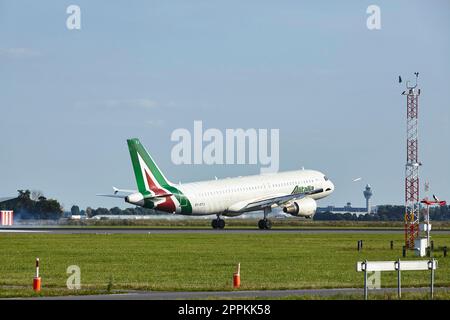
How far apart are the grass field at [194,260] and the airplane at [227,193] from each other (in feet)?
44.0

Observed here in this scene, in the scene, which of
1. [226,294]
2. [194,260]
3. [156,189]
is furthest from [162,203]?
[226,294]

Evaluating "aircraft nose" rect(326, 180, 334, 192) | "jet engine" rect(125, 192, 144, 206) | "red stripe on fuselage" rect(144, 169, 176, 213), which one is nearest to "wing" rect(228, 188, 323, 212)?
"aircraft nose" rect(326, 180, 334, 192)

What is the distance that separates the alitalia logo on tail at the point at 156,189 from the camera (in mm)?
112812

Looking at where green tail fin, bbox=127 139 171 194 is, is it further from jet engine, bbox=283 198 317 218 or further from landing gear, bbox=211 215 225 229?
jet engine, bbox=283 198 317 218

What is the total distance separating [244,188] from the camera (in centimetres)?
12019

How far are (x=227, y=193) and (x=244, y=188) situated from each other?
7.63 feet

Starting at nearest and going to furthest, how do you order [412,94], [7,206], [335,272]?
[335,272]
[412,94]
[7,206]

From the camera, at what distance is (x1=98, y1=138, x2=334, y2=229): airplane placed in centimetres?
11350

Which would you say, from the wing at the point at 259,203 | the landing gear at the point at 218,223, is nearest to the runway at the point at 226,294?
the landing gear at the point at 218,223

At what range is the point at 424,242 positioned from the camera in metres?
71.8
